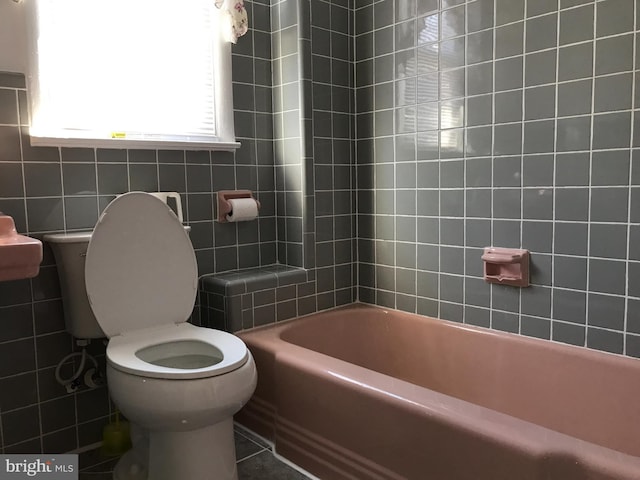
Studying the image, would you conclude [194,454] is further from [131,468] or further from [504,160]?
[504,160]

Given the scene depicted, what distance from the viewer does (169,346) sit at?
76.8 inches

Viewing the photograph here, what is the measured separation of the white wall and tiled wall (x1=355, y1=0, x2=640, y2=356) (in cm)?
146

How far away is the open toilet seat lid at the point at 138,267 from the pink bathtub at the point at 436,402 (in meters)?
0.39

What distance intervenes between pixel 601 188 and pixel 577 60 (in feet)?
1.49

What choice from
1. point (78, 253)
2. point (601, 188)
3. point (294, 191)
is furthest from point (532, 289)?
point (78, 253)

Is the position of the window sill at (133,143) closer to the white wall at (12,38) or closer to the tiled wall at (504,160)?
the white wall at (12,38)

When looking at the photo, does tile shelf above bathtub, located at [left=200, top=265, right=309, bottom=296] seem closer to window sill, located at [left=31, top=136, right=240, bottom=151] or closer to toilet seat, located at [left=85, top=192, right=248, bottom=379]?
toilet seat, located at [left=85, top=192, right=248, bottom=379]

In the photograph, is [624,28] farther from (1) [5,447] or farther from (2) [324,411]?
(1) [5,447]

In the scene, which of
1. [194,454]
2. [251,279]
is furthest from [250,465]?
[251,279]

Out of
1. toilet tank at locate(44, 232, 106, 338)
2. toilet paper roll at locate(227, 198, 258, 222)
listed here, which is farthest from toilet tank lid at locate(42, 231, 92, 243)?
toilet paper roll at locate(227, 198, 258, 222)

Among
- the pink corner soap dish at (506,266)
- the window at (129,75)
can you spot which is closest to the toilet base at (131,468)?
the window at (129,75)

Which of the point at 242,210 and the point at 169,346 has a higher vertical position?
the point at 242,210

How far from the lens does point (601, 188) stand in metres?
1.92

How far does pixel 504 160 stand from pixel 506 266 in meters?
0.41
